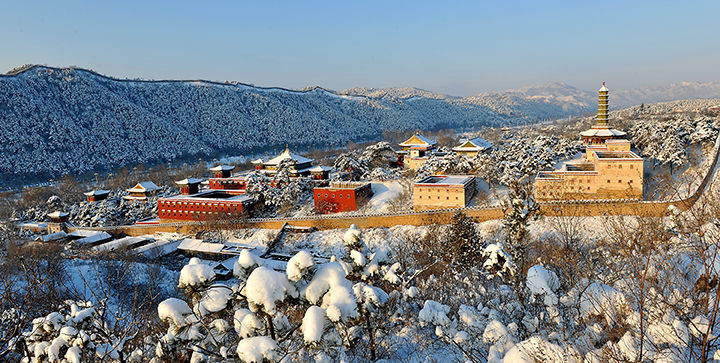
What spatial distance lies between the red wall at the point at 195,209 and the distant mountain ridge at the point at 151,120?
4466 centimetres

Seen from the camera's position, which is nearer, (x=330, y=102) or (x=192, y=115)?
(x=192, y=115)

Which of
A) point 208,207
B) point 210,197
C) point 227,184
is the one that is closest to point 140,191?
point 227,184

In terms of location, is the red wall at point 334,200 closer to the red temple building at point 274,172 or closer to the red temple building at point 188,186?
the red temple building at point 274,172

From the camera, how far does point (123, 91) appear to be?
326 ft

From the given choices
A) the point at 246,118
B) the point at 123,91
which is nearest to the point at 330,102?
the point at 246,118

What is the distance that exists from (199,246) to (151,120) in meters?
77.0

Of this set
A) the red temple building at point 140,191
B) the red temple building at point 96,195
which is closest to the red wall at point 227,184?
the red temple building at point 140,191

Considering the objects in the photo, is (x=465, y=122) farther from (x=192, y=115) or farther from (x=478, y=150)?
(x=478, y=150)

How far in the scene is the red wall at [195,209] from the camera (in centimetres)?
2919

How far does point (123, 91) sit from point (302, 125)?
154ft

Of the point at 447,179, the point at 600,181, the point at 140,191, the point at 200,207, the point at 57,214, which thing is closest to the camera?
the point at 600,181

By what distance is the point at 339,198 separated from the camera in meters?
28.8

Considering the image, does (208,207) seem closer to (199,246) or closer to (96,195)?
(199,246)

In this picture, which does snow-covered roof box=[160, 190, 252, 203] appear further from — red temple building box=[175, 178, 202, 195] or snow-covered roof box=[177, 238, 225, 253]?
snow-covered roof box=[177, 238, 225, 253]
